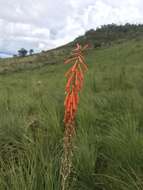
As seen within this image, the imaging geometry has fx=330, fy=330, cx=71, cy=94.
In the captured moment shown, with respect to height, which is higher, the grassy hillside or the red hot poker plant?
the red hot poker plant

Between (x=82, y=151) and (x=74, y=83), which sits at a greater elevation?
(x=74, y=83)

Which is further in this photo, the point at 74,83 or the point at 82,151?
the point at 82,151

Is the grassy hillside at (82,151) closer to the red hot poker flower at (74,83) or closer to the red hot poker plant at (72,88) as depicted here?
the red hot poker plant at (72,88)

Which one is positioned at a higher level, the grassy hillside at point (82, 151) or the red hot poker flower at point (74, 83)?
the red hot poker flower at point (74, 83)

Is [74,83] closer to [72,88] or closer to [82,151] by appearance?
[72,88]

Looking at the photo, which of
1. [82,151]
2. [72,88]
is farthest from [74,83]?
[82,151]

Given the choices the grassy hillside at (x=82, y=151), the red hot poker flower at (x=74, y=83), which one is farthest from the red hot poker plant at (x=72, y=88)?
the grassy hillside at (x=82, y=151)

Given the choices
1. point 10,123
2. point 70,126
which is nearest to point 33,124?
point 10,123

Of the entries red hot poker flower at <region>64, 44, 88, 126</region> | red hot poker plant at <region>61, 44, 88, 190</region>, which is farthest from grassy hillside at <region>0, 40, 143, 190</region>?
red hot poker flower at <region>64, 44, 88, 126</region>

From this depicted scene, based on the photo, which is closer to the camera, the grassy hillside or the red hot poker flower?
the red hot poker flower

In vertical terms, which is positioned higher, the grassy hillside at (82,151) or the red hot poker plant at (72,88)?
the red hot poker plant at (72,88)

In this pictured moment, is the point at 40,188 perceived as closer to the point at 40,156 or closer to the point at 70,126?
the point at 40,156

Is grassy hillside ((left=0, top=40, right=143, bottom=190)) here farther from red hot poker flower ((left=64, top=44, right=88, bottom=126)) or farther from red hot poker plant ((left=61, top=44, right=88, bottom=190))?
red hot poker flower ((left=64, top=44, right=88, bottom=126))

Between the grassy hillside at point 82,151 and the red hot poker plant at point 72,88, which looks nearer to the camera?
the red hot poker plant at point 72,88
